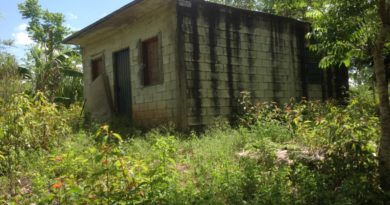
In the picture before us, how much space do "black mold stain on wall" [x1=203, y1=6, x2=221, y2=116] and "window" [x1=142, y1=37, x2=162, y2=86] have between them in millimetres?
1508

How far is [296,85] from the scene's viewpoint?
1350cm

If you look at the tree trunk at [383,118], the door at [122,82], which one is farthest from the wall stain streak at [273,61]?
the tree trunk at [383,118]

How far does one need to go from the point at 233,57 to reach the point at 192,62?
4.87ft

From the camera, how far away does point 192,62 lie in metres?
10.9

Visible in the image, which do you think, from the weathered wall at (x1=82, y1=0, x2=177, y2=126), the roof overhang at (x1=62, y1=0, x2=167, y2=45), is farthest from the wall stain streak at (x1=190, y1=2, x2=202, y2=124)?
the roof overhang at (x1=62, y1=0, x2=167, y2=45)

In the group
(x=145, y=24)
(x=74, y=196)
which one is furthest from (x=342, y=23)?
(x=145, y=24)

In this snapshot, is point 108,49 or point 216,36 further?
point 108,49

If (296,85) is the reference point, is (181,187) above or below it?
below

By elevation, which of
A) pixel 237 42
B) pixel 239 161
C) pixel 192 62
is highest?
pixel 237 42

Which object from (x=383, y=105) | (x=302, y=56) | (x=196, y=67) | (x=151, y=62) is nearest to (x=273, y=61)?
(x=302, y=56)

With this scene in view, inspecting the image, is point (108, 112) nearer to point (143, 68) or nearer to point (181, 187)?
point (143, 68)

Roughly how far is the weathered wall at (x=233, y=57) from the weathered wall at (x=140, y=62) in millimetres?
491

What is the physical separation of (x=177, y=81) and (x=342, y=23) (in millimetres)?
5754

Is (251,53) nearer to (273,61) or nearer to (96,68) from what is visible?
A: (273,61)
